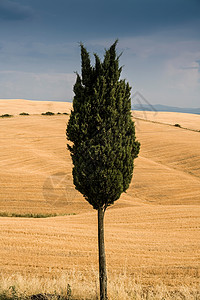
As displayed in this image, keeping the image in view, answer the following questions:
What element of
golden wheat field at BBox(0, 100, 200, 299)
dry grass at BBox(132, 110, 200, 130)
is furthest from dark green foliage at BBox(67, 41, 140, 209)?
dry grass at BBox(132, 110, 200, 130)

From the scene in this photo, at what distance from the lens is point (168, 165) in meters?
36.6

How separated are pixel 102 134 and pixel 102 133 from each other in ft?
0.08

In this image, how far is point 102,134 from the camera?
729 cm

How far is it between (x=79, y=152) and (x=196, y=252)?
8.44 meters

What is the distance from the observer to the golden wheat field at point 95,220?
35.8 feet

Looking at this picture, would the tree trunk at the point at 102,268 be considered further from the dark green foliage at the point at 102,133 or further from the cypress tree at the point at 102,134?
the dark green foliage at the point at 102,133

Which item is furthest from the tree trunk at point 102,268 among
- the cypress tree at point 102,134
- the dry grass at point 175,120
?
the dry grass at point 175,120

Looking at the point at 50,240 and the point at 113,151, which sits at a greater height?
the point at 113,151

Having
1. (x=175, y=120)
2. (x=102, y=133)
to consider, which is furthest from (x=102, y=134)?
(x=175, y=120)

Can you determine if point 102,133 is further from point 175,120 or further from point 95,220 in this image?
point 175,120

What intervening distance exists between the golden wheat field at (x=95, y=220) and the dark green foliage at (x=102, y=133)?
267 cm

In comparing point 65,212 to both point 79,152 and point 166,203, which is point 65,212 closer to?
point 166,203

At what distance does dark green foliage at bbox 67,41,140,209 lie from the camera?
714cm

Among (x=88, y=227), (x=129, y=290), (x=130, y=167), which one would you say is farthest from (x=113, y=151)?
(x=88, y=227)
